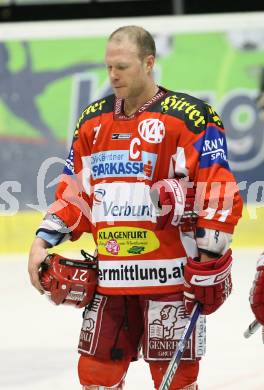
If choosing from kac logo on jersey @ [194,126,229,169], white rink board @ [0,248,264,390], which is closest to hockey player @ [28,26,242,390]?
kac logo on jersey @ [194,126,229,169]

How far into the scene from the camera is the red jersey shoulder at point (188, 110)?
286 centimetres

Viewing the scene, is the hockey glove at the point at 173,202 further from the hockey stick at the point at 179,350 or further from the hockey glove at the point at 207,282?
the hockey stick at the point at 179,350

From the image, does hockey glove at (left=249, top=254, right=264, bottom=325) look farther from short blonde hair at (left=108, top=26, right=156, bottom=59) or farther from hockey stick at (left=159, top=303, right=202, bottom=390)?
short blonde hair at (left=108, top=26, right=156, bottom=59)

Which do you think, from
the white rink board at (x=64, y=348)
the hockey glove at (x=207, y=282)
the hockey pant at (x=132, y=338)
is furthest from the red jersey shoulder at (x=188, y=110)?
the white rink board at (x=64, y=348)

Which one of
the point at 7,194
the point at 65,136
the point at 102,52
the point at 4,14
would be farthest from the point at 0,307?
the point at 4,14

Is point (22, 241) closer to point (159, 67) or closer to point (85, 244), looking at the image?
point (85, 244)

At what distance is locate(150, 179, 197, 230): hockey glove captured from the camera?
281cm

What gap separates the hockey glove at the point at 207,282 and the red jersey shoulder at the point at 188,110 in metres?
0.36

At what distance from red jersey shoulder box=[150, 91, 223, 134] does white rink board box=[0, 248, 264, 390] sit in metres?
1.17

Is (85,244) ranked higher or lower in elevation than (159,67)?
lower

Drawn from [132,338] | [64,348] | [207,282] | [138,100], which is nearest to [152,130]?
[138,100]

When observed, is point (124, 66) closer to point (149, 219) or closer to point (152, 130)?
point (152, 130)

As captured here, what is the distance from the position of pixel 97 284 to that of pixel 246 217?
3.30m

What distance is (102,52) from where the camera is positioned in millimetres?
6828
